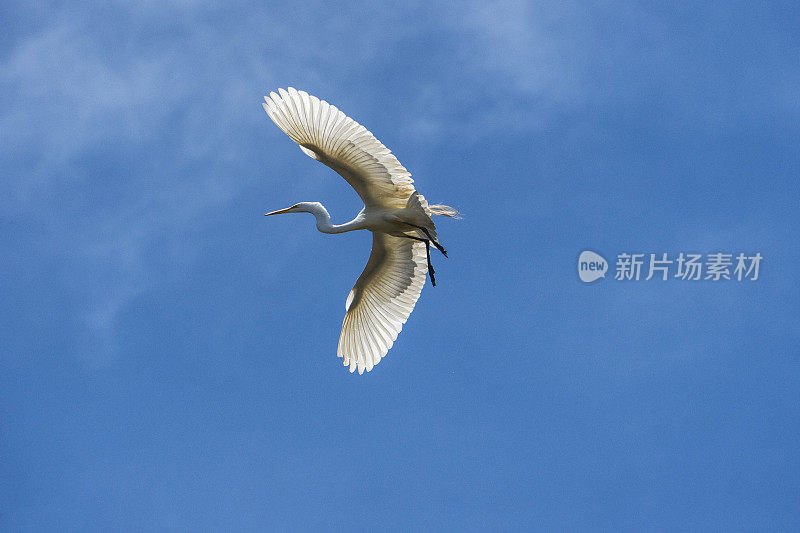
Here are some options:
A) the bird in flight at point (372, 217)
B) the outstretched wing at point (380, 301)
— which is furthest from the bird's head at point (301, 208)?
the outstretched wing at point (380, 301)

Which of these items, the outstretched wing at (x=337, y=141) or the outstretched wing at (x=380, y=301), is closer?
the outstretched wing at (x=337, y=141)

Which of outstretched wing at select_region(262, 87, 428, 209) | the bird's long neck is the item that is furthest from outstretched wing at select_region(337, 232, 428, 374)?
outstretched wing at select_region(262, 87, 428, 209)

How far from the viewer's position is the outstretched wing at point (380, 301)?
1750 centimetres

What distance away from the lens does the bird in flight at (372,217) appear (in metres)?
15.3

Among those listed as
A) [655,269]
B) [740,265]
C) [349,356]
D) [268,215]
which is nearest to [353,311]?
[349,356]

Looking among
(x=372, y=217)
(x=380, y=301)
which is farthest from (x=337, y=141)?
(x=380, y=301)

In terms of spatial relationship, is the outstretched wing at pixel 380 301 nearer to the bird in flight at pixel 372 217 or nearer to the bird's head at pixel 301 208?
the bird in flight at pixel 372 217

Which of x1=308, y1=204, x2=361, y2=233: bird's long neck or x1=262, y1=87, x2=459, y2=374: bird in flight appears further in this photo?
x1=308, y1=204, x2=361, y2=233: bird's long neck

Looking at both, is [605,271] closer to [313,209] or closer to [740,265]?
[740,265]

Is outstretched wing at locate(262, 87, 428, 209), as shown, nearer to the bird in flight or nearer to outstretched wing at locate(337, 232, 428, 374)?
the bird in flight

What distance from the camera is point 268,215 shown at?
57.3 feet

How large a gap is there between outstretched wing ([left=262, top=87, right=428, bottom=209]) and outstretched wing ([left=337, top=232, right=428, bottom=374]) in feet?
5.35

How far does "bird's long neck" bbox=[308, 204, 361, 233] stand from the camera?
54.7 feet

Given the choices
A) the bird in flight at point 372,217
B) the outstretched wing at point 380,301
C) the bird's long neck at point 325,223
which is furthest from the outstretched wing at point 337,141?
the outstretched wing at point 380,301
